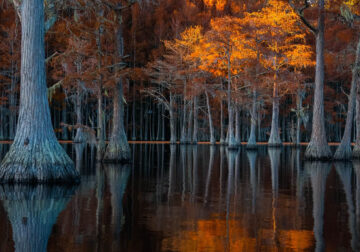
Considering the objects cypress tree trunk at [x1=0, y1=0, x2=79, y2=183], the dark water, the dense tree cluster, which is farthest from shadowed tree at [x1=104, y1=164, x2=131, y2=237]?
the dense tree cluster

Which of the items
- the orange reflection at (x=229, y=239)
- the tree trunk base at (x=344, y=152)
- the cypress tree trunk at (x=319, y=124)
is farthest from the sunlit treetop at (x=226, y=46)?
the orange reflection at (x=229, y=239)

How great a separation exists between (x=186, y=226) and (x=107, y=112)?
51.6 m

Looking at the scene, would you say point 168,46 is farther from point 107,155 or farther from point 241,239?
point 241,239

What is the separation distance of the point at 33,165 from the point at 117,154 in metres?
8.48

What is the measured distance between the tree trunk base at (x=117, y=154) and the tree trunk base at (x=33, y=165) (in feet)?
26.8

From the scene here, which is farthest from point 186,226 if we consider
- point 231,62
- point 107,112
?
point 107,112

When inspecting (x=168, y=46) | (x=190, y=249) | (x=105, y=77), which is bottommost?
(x=190, y=249)

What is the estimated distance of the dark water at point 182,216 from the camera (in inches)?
233

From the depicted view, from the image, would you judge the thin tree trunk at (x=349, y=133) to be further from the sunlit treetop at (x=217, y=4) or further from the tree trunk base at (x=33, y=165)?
the sunlit treetop at (x=217, y=4)

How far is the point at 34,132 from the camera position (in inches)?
470

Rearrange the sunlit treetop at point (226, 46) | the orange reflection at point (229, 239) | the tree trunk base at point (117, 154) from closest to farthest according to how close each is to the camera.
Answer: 1. the orange reflection at point (229, 239)
2. the tree trunk base at point (117, 154)
3. the sunlit treetop at point (226, 46)

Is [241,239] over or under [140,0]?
under

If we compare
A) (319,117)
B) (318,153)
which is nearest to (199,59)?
(319,117)

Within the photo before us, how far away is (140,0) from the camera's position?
62.1 ft
